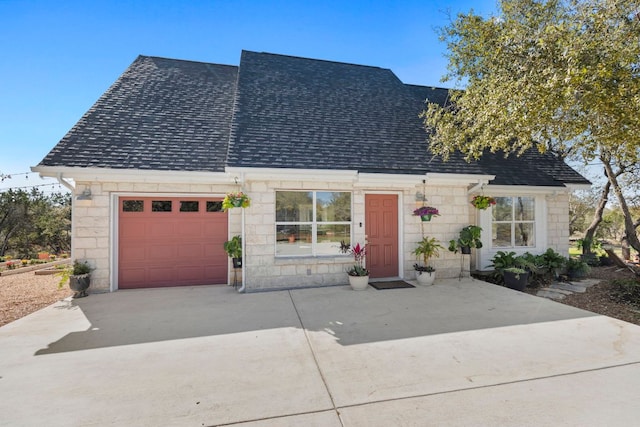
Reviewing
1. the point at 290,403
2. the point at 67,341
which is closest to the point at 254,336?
the point at 290,403

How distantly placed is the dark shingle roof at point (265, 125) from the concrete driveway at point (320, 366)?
349cm

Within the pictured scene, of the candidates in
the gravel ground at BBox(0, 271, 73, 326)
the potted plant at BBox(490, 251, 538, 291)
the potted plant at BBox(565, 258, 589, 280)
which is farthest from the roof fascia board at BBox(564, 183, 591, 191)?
the gravel ground at BBox(0, 271, 73, 326)

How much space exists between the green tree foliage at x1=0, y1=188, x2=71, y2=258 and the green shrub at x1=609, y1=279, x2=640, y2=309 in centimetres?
2357

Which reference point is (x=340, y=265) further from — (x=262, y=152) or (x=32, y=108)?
(x=32, y=108)

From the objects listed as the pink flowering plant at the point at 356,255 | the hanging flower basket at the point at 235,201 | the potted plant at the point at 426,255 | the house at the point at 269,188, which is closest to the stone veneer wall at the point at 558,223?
the house at the point at 269,188

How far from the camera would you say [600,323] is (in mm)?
4559

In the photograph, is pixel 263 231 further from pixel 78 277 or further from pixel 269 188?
pixel 78 277

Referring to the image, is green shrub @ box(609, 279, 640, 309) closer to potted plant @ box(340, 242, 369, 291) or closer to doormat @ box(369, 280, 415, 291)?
doormat @ box(369, 280, 415, 291)

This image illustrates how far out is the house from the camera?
6586 mm

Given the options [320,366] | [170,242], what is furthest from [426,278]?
[170,242]

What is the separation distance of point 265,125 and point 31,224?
16691 millimetres

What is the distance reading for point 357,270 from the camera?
674 centimetres

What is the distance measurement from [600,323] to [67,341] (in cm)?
815

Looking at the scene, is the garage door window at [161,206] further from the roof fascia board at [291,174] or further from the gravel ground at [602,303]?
the gravel ground at [602,303]
